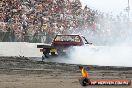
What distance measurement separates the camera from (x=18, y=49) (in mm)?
24656

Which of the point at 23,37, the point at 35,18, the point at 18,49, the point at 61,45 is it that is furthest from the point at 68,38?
the point at 35,18

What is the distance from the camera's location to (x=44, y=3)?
114 ft

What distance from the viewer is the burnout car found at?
19.0m

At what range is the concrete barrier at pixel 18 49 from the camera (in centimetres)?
2438

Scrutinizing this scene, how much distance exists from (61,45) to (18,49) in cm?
558

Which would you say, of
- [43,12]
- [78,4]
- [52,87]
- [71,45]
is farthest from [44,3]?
[52,87]

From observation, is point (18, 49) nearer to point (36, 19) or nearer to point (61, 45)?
point (61, 45)

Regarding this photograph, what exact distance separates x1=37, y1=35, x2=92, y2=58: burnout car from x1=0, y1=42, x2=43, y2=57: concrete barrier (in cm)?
453

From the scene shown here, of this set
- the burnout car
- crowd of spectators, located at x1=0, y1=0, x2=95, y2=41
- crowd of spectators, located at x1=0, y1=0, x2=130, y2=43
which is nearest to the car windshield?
the burnout car

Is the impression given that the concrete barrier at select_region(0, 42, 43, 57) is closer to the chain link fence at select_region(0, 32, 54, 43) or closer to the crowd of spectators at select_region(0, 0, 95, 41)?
the chain link fence at select_region(0, 32, 54, 43)

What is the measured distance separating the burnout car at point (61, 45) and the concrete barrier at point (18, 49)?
453cm

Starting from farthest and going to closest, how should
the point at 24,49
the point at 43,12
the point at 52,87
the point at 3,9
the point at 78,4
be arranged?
the point at 78,4
the point at 43,12
the point at 3,9
the point at 24,49
the point at 52,87

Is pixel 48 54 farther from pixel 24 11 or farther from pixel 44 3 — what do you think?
pixel 44 3

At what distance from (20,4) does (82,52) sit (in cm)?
1415
